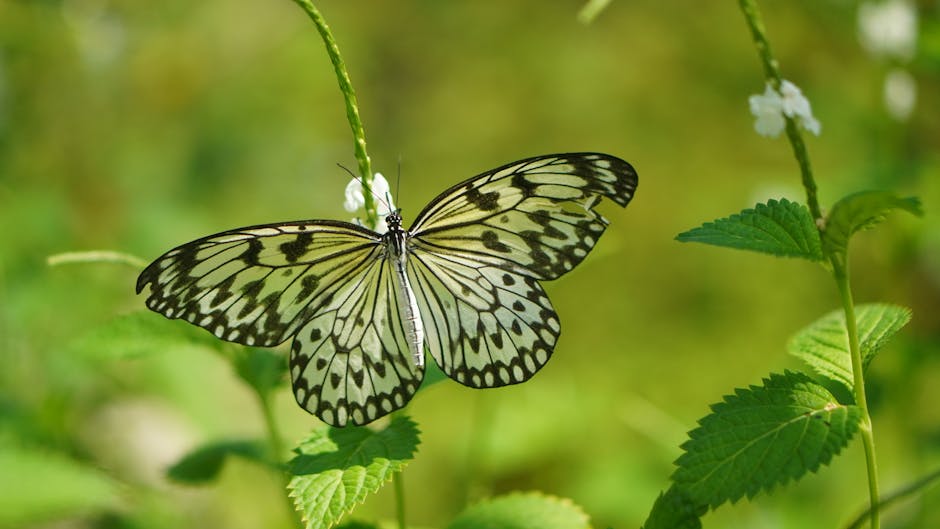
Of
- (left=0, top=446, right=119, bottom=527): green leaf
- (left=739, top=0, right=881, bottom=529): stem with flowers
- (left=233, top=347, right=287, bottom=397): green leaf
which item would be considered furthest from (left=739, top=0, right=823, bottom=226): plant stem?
(left=0, top=446, right=119, bottom=527): green leaf

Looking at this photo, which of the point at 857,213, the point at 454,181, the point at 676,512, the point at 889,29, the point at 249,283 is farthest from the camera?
the point at 454,181

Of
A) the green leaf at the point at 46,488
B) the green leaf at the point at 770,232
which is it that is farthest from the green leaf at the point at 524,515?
the green leaf at the point at 46,488

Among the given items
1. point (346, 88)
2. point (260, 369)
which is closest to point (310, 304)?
point (260, 369)

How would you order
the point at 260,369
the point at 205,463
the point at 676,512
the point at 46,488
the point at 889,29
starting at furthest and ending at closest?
the point at 889,29
the point at 46,488
the point at 205,463
the point at 260,369
the point at 676,512

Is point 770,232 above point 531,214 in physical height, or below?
below

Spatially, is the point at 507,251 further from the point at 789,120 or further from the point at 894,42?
the point at 894,42

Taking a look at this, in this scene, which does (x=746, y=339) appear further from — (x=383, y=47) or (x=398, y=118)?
(x=383, y=47)

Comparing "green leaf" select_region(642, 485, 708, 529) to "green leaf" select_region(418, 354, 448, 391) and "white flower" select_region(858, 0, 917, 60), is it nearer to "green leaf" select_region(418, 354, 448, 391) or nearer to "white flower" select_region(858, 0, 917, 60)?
"green leaf" select_region(418, 354, 448, 391)
